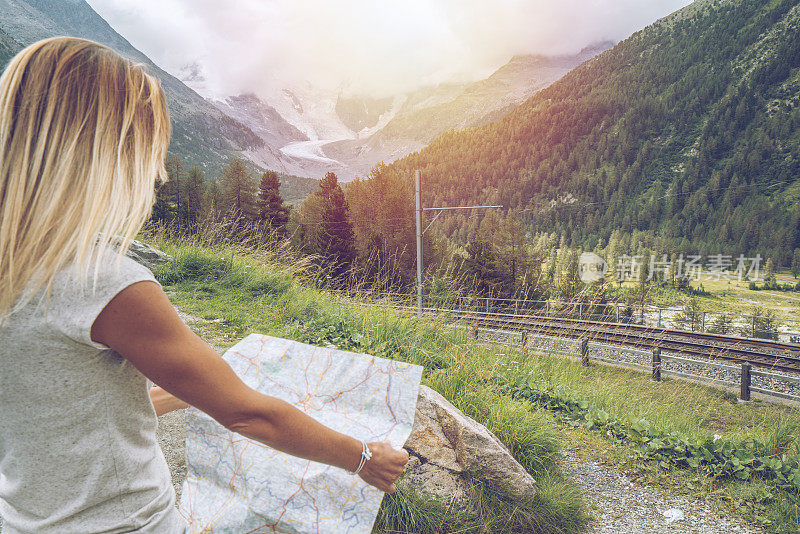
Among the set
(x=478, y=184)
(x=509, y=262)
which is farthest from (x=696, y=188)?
(x=509, y=262)

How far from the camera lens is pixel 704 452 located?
3.34 meters

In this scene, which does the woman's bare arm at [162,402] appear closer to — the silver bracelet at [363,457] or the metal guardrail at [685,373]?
the silver bracelet at [363,457]

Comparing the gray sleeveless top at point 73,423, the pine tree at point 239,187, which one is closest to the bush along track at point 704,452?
the gray sleeveless top at point 73,423

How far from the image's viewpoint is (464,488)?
2.55 metres

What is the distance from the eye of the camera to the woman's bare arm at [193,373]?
67cm

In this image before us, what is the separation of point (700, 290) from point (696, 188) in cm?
6079

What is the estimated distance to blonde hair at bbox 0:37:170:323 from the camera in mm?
678

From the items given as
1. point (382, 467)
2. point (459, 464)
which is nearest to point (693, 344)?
point (459, 464)

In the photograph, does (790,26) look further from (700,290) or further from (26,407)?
(26,407)

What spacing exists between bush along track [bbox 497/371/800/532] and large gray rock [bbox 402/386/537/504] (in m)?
1.34

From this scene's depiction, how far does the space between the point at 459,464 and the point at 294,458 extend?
1427mm

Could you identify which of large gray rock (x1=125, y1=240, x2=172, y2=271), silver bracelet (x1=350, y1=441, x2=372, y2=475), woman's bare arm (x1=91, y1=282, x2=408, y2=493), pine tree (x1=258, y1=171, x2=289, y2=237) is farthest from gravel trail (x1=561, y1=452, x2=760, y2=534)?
pine tree (x1=258, y1=171, x2=289, y2=237)

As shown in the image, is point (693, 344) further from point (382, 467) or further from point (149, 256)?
point (382, 467)

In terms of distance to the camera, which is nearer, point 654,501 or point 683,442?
point 654,501
